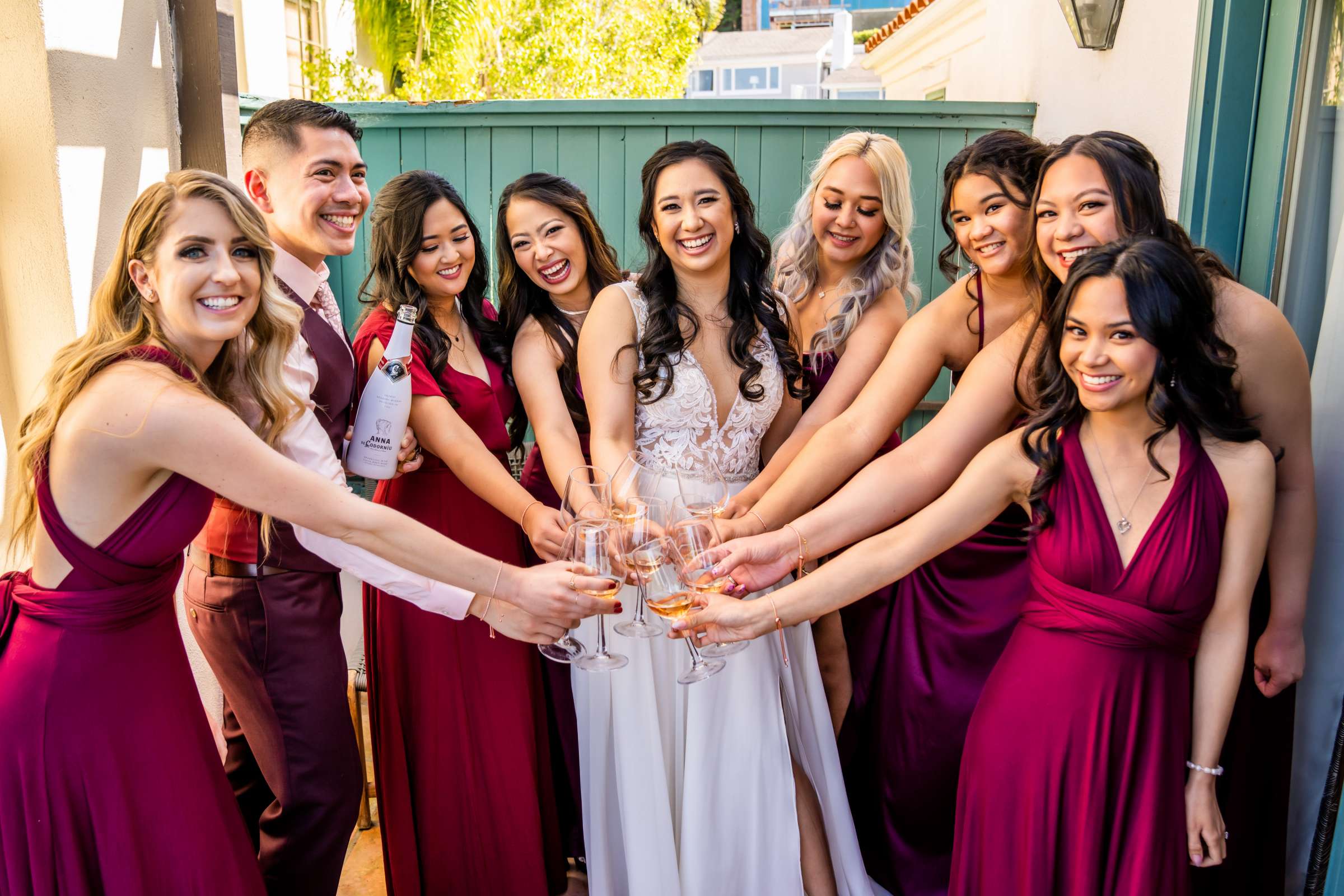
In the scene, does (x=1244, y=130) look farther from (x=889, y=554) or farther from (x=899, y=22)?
(x=899, y=22)

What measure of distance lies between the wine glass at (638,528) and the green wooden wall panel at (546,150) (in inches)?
174

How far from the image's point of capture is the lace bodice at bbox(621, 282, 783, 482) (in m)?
2.87

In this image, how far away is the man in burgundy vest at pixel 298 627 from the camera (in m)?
2.46

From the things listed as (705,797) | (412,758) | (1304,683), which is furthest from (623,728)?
(1304,683)

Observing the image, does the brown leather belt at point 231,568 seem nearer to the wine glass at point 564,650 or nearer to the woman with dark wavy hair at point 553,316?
the wine glass at point 564,650

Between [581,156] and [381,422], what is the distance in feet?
12.8

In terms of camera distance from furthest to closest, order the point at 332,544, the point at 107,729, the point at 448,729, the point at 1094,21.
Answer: the point at 1094,21 → the point at 448,729 → the point at 332,544 → the point at 107,729

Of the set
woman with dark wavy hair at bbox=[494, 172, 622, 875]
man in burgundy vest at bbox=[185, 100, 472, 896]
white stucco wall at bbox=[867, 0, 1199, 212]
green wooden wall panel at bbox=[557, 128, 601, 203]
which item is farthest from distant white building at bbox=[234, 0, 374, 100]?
man in burgundy vest at bbox=[185, 100, 472, 896]

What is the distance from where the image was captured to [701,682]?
2.64m

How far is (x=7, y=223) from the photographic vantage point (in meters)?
3.57

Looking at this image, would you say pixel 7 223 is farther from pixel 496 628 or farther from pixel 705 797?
pixel 705 797

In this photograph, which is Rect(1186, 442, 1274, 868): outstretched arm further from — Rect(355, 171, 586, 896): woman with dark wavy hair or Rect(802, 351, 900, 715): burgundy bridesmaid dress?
Rect(355, 171, 586, 896): woman with dark wavy hair

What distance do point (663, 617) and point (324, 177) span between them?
5.29 feet

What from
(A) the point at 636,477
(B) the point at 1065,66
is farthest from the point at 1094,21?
(A) the point at 636,477
